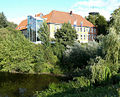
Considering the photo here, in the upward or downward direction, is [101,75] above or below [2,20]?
below

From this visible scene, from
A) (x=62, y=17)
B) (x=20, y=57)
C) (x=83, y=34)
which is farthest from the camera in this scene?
(x=83, y=34)

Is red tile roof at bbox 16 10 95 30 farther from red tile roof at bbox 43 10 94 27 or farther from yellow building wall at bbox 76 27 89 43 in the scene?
yellow building wall at bbox 76 27 89 43

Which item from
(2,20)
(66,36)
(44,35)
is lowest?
(66,36)

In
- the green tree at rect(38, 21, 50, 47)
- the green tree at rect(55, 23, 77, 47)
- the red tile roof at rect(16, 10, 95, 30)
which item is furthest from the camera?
the red tile roof at rect(16, 10, 95, 30)

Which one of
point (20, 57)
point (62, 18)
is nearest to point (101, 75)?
point (20, 57)

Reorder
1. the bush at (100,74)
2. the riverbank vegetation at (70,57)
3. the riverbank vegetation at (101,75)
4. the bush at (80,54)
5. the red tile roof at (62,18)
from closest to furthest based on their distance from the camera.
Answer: the riverbank vegetation at (101,75) < the bush at (100,74) < the riverbank vegetation at (70,57) < the bush at (80,54) < the red tile roof at (62,18)

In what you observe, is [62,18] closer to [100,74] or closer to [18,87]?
[18,87]

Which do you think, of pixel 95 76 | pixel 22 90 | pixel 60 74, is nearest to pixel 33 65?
pixel 60 74

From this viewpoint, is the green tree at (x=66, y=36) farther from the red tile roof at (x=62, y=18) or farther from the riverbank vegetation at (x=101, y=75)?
the riverbank vegetation at (x=101, y=75)

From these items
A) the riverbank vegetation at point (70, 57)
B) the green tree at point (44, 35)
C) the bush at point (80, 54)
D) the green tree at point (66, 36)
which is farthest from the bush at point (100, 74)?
the green tree at point (44, 35)

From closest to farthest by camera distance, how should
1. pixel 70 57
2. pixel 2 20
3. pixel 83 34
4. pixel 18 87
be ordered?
pixel 18 87
pixel 70 57
pixel 2 20
pixel 83 34

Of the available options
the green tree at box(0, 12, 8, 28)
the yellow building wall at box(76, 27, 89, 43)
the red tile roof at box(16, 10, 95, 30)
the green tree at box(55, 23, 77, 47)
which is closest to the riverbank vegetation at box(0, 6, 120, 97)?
the green tree at box(55, 23, 77, 47)

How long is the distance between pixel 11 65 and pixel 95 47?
12.3m

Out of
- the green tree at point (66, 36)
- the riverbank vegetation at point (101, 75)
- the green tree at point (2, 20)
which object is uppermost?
the green tree at point (2, 20)
